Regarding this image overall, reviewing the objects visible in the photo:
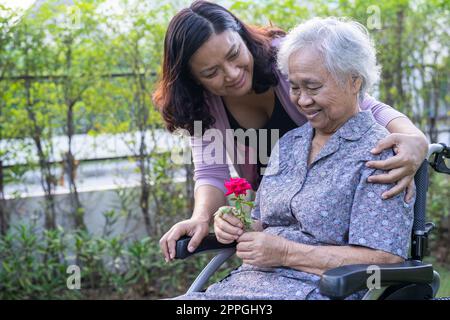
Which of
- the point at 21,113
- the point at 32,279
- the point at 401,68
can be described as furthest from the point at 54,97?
the point at 401,68

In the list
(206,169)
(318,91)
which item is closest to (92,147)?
(206,169)

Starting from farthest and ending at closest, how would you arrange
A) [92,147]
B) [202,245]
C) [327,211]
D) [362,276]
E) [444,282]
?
[92,147], [444,282], [202,245], [327,211], [362,276]

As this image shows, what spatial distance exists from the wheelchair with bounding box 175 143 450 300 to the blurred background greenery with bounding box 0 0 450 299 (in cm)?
218

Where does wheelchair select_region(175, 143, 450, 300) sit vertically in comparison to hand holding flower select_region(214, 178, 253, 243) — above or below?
below

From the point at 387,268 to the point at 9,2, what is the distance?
11.2 feet

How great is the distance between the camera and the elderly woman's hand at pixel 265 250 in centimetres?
257

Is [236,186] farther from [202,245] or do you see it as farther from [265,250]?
[202,245]

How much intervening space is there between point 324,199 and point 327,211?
0.04 m

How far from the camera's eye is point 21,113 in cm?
503

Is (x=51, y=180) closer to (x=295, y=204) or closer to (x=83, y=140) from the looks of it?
(x=83, y=140)

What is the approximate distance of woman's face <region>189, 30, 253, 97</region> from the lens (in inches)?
115

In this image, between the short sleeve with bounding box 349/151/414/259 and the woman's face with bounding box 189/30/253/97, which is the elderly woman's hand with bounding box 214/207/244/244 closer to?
the short sleeve with bounding box 349/151/414/259

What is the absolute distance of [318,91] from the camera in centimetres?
265

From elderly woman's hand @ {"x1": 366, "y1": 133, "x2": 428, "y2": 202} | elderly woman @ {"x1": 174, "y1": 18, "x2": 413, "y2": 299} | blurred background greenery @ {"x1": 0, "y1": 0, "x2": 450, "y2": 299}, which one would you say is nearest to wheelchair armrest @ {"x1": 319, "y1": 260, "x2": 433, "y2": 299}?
elderly woman @ {"x1": 174, "y1": 18, "x2": 413, "y2": 299}
